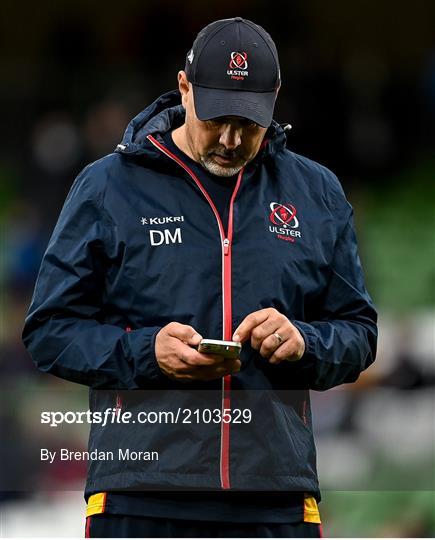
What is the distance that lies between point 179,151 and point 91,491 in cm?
96

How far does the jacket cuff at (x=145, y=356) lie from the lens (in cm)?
321

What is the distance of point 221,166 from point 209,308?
0.41m

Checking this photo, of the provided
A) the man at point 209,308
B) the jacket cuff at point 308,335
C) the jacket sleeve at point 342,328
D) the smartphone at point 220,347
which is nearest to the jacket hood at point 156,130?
the man at point 209,308

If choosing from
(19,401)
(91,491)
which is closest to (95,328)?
(91,491)

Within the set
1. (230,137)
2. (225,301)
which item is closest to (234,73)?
(230,137)

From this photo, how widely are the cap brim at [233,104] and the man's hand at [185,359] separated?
62 centimetres

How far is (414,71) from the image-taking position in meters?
11.3

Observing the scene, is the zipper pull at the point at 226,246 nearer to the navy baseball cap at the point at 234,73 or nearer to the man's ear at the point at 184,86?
the navy baseball cap at the point at 234,73

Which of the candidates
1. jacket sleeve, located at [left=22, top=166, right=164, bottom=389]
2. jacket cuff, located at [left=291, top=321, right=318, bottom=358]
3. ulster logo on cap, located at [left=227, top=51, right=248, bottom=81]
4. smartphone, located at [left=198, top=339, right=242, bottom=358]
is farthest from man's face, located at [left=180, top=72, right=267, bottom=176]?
smartphone, located at [left=198, top=339, right=242, bottom=358]

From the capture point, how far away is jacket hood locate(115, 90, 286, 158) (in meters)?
3.49

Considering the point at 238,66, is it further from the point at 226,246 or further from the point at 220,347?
the point at 220,347

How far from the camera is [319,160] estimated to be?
9492 millimetres

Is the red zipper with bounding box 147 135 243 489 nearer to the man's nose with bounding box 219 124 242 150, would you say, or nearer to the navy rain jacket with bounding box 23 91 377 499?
the navy rain jacket with bounding box 23 91 377 499

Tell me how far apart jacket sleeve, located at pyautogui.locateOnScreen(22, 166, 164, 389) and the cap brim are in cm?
37
